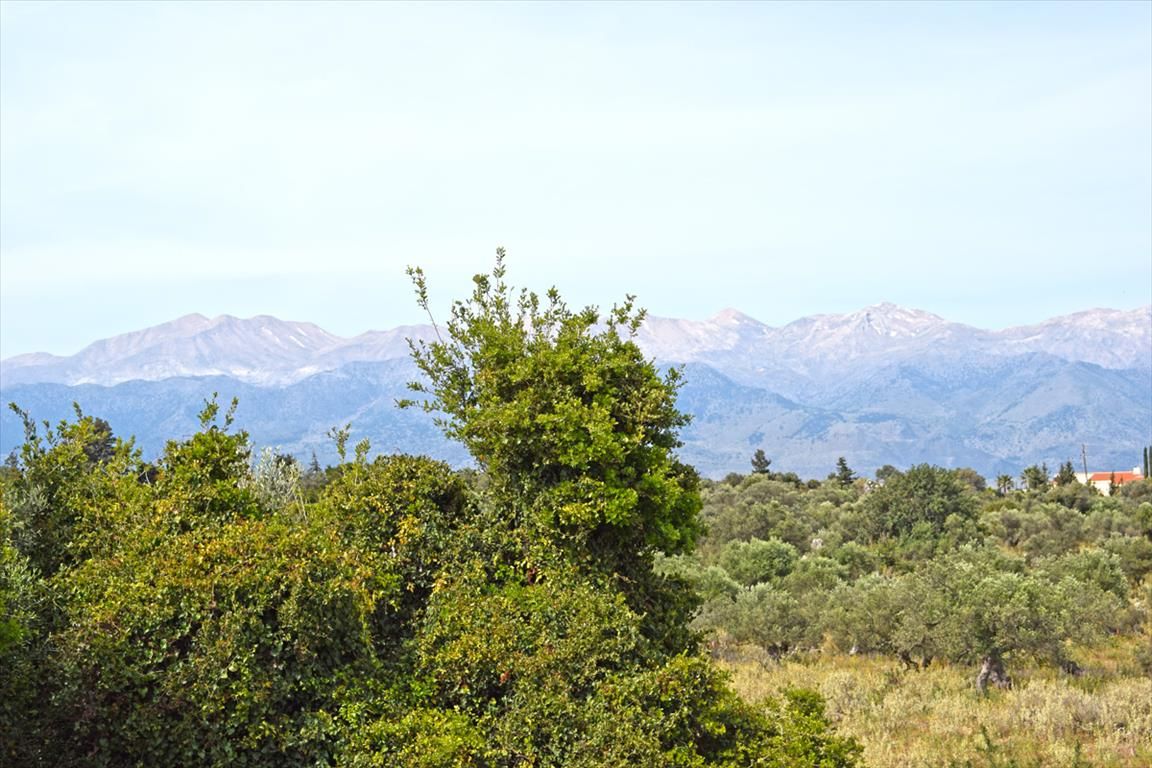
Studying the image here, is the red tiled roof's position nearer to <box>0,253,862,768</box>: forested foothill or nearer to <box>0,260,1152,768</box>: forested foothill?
<box>0,260,1152,768</box>: forested foothill

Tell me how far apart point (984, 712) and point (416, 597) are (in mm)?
13307

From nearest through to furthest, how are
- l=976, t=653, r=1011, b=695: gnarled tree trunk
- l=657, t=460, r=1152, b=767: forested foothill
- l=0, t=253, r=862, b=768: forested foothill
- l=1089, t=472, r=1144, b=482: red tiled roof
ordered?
1. l=0, t=253, r=862, b=768: forested foothill
2. l=657, t=460, r=1152, b=767: forested foothill
3. l=976, t=653, r=1011, b=695: gnarled tree trunk
4. l=1089, t=472, r=1144, b=482: red tiled roof

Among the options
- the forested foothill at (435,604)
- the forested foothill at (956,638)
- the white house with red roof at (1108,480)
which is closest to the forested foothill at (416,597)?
the forested foothill at (435,604)

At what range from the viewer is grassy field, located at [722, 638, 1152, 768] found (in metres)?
17.5

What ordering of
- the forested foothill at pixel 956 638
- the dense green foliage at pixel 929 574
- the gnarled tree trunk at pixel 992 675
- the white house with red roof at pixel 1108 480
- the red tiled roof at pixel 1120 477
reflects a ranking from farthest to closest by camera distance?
the red tiled roof at pixel 1120 477
the white house with red roof at pixel 1108 480
the dense green foliage at pixel 929 574
the gnarled tree trunk at pixel 992 675
the forested foothill at pixel 956 638

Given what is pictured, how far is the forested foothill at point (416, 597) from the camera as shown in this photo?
34.8 feet

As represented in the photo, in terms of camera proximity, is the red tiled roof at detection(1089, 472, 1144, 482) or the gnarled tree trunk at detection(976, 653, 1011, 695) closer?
the gnarled tree trunk at detection(976, 653, 1011, 695)

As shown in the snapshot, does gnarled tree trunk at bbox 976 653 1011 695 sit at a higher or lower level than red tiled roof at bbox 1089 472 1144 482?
higher

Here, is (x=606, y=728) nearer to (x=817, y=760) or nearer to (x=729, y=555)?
(x=817, y=760)

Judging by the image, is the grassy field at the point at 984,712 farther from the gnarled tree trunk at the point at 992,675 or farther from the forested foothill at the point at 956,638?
the gnarled tree trunk at the point at 992,675

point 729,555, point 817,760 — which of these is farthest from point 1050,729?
point 729,555

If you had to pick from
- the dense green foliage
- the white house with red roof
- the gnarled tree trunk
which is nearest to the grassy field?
the gnarled tree trunk

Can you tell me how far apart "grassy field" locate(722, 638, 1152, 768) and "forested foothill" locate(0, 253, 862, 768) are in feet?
19.4

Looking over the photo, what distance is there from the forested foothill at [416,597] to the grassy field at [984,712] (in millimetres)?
5924
